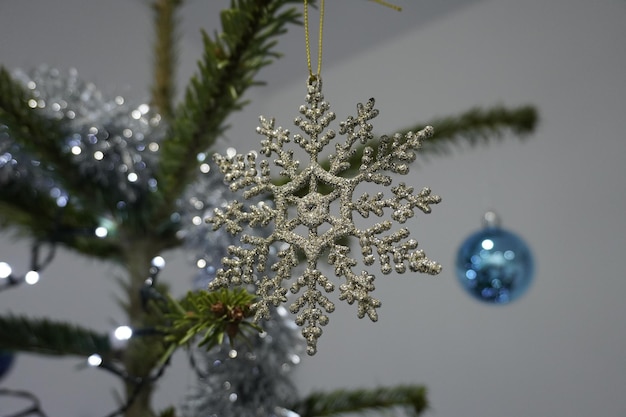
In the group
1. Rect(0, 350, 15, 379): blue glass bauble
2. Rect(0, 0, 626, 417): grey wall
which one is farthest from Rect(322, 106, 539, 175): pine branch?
Rect(0, 0, 626, 417): grey wall

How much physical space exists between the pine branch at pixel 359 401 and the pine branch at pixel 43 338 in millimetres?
198

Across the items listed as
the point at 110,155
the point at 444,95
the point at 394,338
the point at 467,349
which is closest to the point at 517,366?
the point at 467,349

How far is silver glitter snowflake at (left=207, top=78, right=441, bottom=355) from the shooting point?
0.41m

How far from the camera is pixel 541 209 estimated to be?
1412 mm

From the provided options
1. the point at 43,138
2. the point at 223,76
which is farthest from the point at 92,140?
the point at 223,76

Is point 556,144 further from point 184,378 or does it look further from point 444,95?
point 184,378

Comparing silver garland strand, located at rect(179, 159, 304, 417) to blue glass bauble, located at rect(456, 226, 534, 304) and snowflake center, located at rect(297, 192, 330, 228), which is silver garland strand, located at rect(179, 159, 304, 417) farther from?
blue glass bauble, located at rect(456, 226, 534, 304)

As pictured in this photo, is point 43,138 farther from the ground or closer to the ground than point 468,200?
closer to the ground

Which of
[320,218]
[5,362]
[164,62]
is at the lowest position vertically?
[5,362]

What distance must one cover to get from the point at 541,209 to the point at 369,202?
1.10m

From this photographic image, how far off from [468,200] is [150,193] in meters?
1.08

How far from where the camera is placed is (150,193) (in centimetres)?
63

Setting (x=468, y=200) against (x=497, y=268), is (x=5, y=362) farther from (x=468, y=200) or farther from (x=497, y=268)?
(x=468, y=200)

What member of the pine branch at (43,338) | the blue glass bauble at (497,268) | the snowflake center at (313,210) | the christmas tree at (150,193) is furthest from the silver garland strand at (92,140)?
the blue glass bauble at (497,268)
